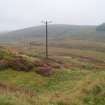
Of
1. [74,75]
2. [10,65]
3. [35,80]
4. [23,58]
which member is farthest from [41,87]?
[23,58]

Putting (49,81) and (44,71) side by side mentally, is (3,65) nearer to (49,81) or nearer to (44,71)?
(44,71)

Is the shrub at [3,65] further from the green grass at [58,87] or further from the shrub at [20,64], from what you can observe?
the green grass at [58,87]

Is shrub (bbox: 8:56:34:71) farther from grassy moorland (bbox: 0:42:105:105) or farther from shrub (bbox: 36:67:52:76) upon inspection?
shrub (bbox: 36:67:52:76)

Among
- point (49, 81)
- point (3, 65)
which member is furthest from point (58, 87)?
point (3, 65)

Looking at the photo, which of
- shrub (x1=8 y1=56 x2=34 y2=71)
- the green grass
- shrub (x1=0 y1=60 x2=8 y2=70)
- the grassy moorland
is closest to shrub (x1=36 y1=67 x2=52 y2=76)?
the grassy moorland

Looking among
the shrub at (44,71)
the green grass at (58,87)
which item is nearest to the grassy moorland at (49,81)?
the green grass at (58,87)

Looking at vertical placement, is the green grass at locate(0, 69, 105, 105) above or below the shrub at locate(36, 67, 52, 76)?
above

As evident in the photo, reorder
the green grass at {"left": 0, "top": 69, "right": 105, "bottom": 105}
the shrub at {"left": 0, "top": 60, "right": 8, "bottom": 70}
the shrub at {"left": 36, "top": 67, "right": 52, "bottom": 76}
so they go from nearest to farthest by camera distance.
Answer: the green grass at {"left": 0, "top": 69, "right": 105, "bottom": 105}
the shrub at {"left": 36, "top": 67, "right": 52, "bottom": 76}
the shrub at {"left": 0, "top": 60, "right": 8, "bottom": 70}

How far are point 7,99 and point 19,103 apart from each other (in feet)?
2.09

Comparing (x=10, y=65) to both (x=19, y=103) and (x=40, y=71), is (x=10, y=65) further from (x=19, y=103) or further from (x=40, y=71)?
(x=19, y=103)

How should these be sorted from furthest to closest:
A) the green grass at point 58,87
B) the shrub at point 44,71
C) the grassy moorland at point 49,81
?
the shrub at point 44,71, the grassy moorland at point 49,81, the green grass at point 58,87

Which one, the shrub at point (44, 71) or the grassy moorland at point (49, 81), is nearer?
the grassy moorland at point (49, 81)

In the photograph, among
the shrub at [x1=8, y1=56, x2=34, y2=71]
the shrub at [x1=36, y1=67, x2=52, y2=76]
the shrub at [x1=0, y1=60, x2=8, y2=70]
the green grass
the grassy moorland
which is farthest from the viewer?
the shrub at [x1=8, y1=56, x2=34, y2=71]

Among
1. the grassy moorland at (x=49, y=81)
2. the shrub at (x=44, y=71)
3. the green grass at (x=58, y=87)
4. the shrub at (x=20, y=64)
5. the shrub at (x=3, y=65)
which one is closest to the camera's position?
the green grass at (x=58, y=87)
